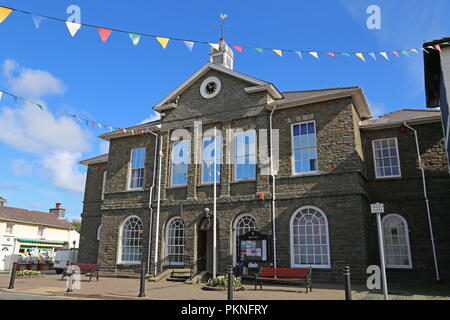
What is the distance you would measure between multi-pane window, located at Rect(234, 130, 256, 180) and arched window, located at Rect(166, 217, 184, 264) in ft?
13.1

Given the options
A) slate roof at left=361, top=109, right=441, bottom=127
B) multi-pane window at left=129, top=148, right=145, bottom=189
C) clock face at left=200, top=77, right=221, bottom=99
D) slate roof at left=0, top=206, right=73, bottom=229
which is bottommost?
slate roof at left=0, top=206, right=73, bottom=229

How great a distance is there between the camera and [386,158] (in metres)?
17.2

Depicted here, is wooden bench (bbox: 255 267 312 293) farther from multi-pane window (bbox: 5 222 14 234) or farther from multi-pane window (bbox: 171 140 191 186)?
multi-pane window (bbox: 5 222 14 234)

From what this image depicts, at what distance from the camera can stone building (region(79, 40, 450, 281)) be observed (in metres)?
15.2

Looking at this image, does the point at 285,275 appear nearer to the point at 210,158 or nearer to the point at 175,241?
the point at 175,241

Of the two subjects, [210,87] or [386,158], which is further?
[210,87]

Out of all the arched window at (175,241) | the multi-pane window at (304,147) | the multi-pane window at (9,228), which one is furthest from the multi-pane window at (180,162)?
the multi-pane window at (9,228)

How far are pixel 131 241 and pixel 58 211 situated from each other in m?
28.0

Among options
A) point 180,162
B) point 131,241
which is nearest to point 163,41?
point 180,162

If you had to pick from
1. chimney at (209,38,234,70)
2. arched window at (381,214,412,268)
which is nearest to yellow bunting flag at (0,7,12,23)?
arched window at (381,214,412,268)

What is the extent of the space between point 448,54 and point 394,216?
24.7 ft

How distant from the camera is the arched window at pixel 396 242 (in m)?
15.9

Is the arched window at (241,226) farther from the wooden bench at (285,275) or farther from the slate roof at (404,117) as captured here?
the slate roof at (404,117)
